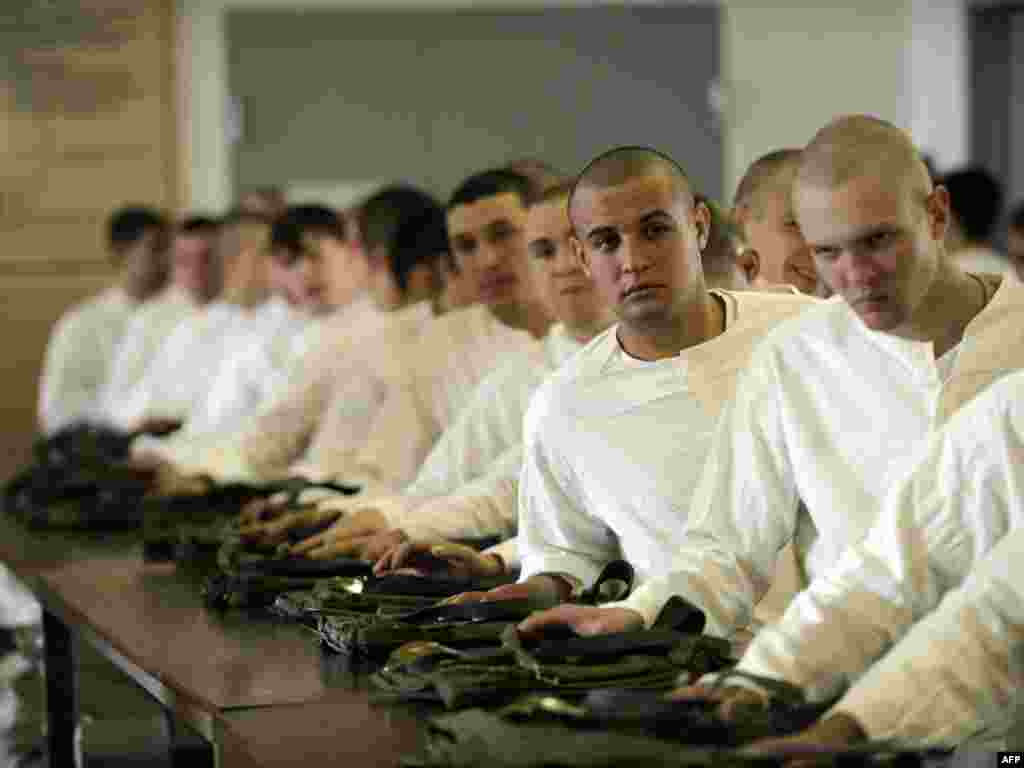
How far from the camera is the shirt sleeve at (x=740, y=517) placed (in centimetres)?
271

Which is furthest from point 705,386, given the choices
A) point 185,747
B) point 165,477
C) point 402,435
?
point 165,477

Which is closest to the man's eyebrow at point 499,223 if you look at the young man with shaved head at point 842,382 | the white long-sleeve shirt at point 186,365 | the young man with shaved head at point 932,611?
the young man with shaved head at point 842,382

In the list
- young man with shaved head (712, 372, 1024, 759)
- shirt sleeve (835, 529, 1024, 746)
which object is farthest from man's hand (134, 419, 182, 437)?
shirt sleeve (835, 529, 1024, 746)

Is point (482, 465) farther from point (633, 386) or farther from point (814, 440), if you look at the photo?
point (814, 440)

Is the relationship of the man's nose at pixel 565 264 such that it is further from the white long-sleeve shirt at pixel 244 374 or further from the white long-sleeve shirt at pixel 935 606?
the white long-sleeve shirt at pixel 244 374

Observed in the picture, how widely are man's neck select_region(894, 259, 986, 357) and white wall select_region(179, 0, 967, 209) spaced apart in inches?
309

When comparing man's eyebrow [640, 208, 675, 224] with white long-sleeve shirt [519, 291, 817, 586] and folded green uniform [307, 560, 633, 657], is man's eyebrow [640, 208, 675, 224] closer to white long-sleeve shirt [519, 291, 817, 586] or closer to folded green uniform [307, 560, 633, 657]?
white long-sleeve shirt [519, 291, 817, 586]

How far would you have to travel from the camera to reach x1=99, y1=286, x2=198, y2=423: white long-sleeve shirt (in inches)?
333

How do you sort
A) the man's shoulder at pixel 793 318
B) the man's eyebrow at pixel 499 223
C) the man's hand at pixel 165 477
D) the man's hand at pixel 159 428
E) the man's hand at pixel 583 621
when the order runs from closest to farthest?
the man's hand at pixel 583 621, the man's shoulder at pixel 793 318, the man's eyebrow at pixel 499 223, the man's hand at pixel 165 477, the man's hand at pixel 159 428

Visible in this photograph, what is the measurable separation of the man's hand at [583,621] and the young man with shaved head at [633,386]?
0.34m

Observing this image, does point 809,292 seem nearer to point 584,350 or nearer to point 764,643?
point 584,350

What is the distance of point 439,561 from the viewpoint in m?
3.32

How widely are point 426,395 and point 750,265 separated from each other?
5.10 feet

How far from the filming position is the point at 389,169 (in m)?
10.7
